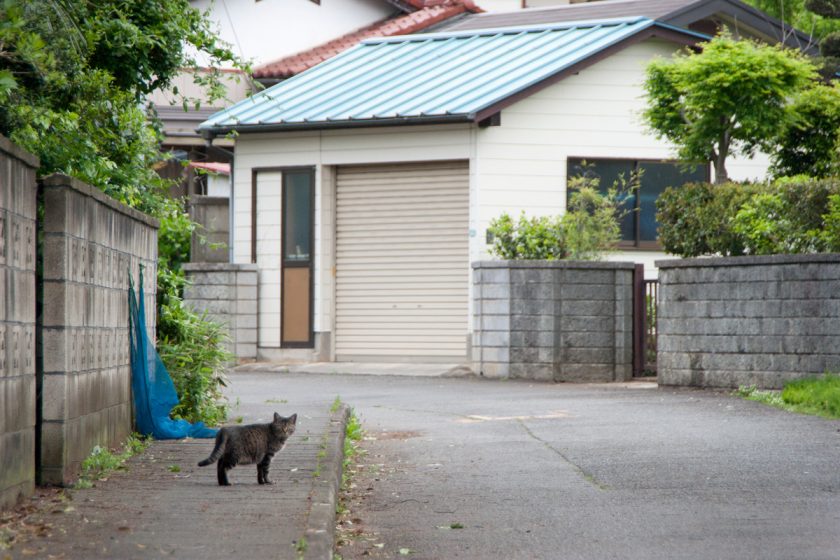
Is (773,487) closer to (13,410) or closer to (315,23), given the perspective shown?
(13,410)

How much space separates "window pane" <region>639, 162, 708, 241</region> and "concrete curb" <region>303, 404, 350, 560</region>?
38.2 ft

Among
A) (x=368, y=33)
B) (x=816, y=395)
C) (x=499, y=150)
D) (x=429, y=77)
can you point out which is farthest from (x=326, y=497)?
(x=368, y=33)

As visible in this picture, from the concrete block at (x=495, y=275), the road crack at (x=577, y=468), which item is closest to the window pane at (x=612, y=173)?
the concrete block at (x=495, y=275)

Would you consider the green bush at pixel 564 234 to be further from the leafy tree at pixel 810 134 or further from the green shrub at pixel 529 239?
the leafy tree at pixel 810 134

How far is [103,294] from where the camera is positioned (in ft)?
29.6

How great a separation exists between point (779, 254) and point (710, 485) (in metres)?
7.86

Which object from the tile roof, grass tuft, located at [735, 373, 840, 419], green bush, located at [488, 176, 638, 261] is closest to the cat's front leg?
grass tuft, located at [735, 373, 840, 419]

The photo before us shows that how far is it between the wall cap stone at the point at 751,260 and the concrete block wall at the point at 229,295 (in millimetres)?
7607

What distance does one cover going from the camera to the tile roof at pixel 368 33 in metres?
29.3

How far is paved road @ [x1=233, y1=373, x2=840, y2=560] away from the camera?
22.9 feet

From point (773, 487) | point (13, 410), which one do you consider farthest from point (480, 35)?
point (13, 410)

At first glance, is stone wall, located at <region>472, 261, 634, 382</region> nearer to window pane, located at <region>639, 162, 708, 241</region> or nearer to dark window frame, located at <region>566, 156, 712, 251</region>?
dark window frame, located at <region>566, 156, 712, 251</region>

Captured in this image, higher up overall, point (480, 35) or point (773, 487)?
point (480, 35)

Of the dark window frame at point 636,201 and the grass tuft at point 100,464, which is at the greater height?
the dark window frame at point 636,201
